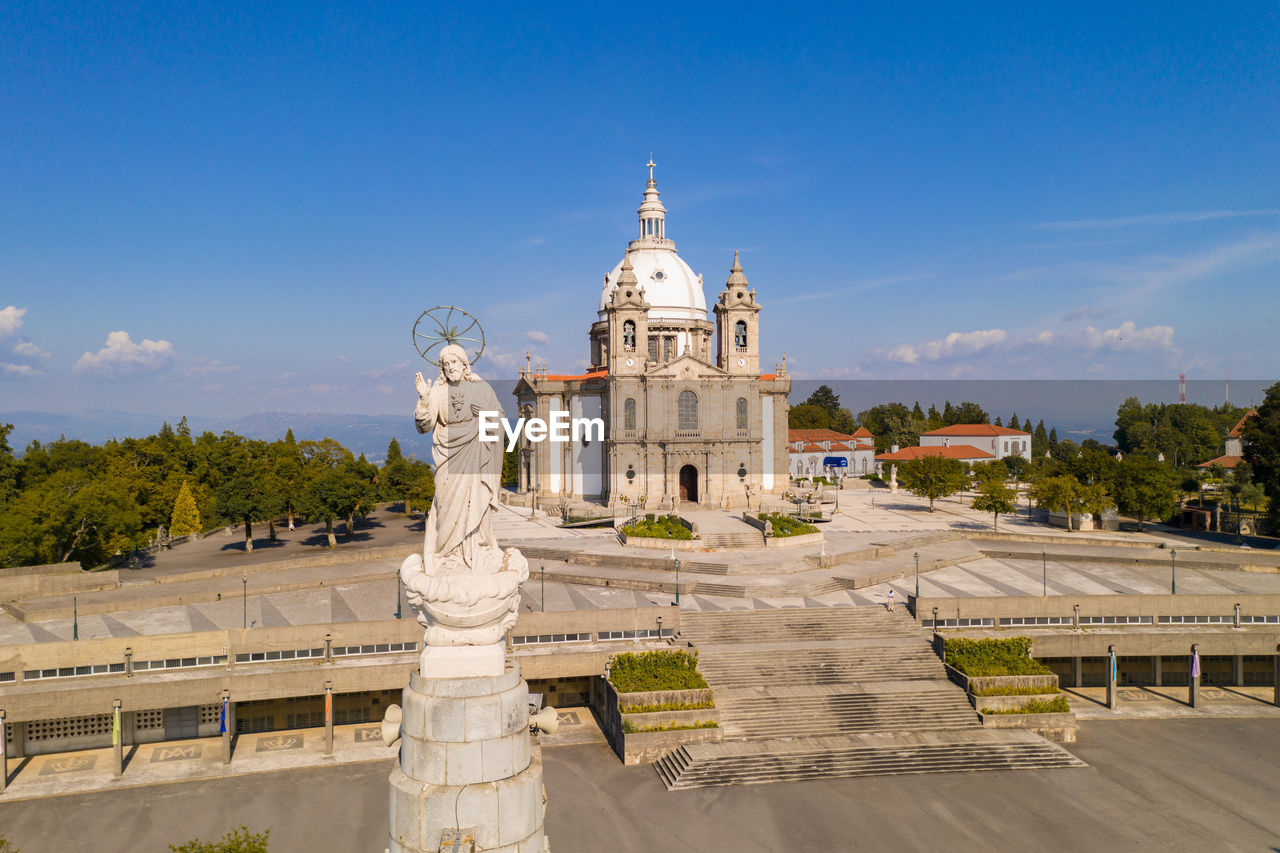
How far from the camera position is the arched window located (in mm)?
63750

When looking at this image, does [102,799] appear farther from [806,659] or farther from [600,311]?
[600,311]

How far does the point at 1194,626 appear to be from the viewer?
1220 inches

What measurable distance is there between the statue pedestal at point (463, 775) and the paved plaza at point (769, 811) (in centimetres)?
1255

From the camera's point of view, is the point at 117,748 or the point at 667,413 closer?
the point at 117,748

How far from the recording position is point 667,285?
235 ft

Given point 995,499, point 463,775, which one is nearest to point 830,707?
point 463,775

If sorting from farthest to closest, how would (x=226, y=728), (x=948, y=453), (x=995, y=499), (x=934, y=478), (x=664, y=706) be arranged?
(x=948, y=453) < (x=934, y=478) < (x=995, y=499) < (x=664, y=706) < (x=226, y=728)

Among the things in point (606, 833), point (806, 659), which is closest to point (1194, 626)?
point (806, 659)

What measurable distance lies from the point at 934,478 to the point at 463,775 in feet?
195

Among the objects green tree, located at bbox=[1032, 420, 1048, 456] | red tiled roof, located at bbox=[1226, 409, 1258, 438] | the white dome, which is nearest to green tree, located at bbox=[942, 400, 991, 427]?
green tree, located at bbox=[1032, 420, 1048, 456]

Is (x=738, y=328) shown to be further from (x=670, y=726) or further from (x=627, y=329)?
(x=670, y=726)

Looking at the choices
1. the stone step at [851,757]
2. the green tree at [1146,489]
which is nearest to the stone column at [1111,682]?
the stone step at [851,757]

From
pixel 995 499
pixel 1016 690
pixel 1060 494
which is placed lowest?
pixel 1016 690

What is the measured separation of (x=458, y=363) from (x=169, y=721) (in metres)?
24.3
